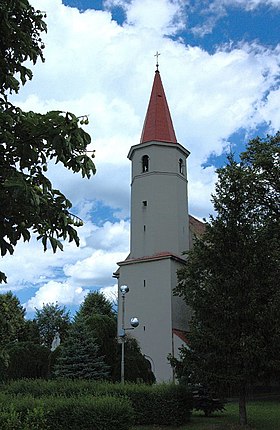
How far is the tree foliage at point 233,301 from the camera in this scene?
14.7 meters

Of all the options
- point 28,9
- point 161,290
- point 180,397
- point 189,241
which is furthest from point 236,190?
point 189,241

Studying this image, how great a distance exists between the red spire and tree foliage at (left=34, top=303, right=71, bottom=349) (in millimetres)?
22166

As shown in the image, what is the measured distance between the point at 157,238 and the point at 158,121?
994cm

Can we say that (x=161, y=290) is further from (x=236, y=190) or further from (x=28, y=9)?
(x=28, y=9)

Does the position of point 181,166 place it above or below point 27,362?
above

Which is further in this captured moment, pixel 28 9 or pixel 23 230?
pixel 28 9

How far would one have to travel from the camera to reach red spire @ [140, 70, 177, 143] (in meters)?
37.7

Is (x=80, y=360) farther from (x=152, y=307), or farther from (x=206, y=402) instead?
(x=206, y=402)

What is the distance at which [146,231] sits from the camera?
35.2m

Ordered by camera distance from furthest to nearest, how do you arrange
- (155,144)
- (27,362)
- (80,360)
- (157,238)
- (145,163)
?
(145,163) < (155,144) < (157,238) < (27,362) < (80,360)

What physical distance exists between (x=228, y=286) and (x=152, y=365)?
1704 cm

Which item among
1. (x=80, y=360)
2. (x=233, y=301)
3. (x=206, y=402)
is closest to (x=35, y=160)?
(x=233, y=301)

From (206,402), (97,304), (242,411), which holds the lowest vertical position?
(242,411)

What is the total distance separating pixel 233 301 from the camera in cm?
1523
